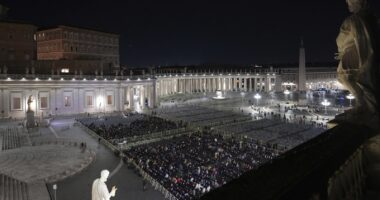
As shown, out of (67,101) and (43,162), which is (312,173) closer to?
(43,162)

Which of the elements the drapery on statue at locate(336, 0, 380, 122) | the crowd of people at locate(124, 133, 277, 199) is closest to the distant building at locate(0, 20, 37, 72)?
the crowd of people at locate(124, 133, 277, 199)

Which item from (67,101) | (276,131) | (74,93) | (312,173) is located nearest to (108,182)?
(312,173)

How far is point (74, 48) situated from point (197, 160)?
56.8 m

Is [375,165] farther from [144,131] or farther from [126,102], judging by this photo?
[126,102]

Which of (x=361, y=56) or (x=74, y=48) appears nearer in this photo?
(x=361, y=56)

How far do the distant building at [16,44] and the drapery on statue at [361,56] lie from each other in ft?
207

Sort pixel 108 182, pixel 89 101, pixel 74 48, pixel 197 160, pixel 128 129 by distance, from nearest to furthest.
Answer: pixel 108 182, pixel 197 160, pixel 128 129, pixel 89 101, pixel 74 48

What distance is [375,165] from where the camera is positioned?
6836 millimetres

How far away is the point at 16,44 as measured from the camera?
62281 millimetres

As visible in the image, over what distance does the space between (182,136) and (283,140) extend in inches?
483

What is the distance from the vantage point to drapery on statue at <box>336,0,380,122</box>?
7.12 meters

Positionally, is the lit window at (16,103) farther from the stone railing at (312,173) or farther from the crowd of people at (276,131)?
the stone railing at (312,173)

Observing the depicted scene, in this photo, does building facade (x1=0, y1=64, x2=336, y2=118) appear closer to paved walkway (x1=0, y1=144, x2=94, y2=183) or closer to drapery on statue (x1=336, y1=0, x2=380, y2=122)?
paved walkway (x1=0, y1=144, x2=94, y2=183)

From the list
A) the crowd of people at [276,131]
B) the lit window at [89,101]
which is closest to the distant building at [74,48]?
the lit window at [89,101]
